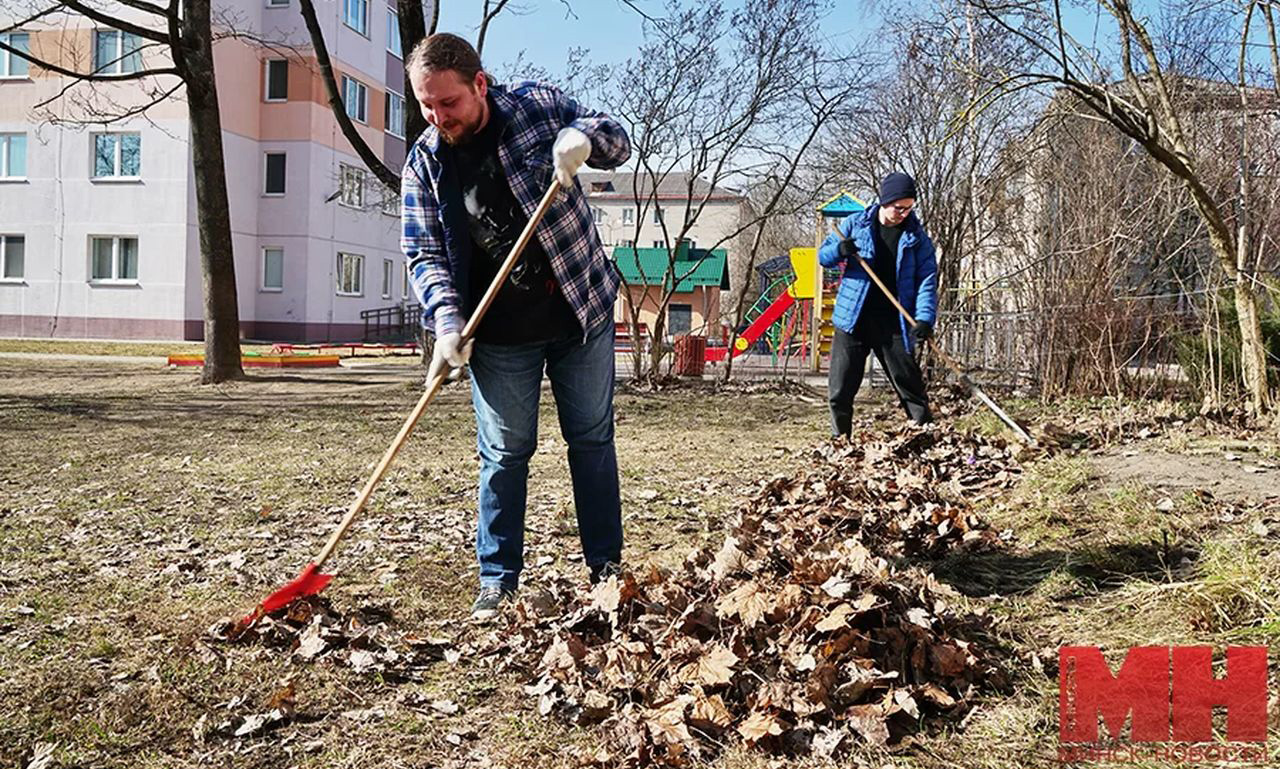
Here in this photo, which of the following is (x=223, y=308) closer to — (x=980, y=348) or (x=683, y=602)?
(x=980, y=348)

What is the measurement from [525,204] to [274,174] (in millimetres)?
27442

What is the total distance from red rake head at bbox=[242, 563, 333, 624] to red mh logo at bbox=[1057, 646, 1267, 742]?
7.43 ft

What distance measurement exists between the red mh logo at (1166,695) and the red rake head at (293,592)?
2264mm

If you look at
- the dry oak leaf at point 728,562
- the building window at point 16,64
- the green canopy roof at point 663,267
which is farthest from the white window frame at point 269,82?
the dry oak leaf at point 728,562

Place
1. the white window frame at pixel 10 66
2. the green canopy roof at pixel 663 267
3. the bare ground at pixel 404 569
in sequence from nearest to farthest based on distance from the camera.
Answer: the bare ground at pixel 404 569 < the green canopy roof at pixel 663 267 < the white window frame at pixel 10 66

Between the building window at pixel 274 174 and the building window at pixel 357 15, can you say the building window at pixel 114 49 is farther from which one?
the building window at pixel 357 15

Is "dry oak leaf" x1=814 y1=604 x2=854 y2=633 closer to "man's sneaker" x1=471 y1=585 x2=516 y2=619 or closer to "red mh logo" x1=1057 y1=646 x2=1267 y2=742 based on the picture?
"red mh logo" x1=1057 y1=646 x2=1267 y2=742

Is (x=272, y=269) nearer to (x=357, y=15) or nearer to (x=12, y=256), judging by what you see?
(x=12, y=256)

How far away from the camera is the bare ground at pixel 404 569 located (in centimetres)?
262

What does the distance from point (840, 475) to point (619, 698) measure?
295cm

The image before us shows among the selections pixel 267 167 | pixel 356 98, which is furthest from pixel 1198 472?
pixel 356 98

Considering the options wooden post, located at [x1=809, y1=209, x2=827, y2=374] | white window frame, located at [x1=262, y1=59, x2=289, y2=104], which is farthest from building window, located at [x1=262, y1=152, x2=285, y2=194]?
wooden post, located at [x1=809, y1=209, x2=827, y2=374]

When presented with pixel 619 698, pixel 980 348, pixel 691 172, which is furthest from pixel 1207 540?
pixel 691 172

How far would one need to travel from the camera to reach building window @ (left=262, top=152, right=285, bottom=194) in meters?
28.5
